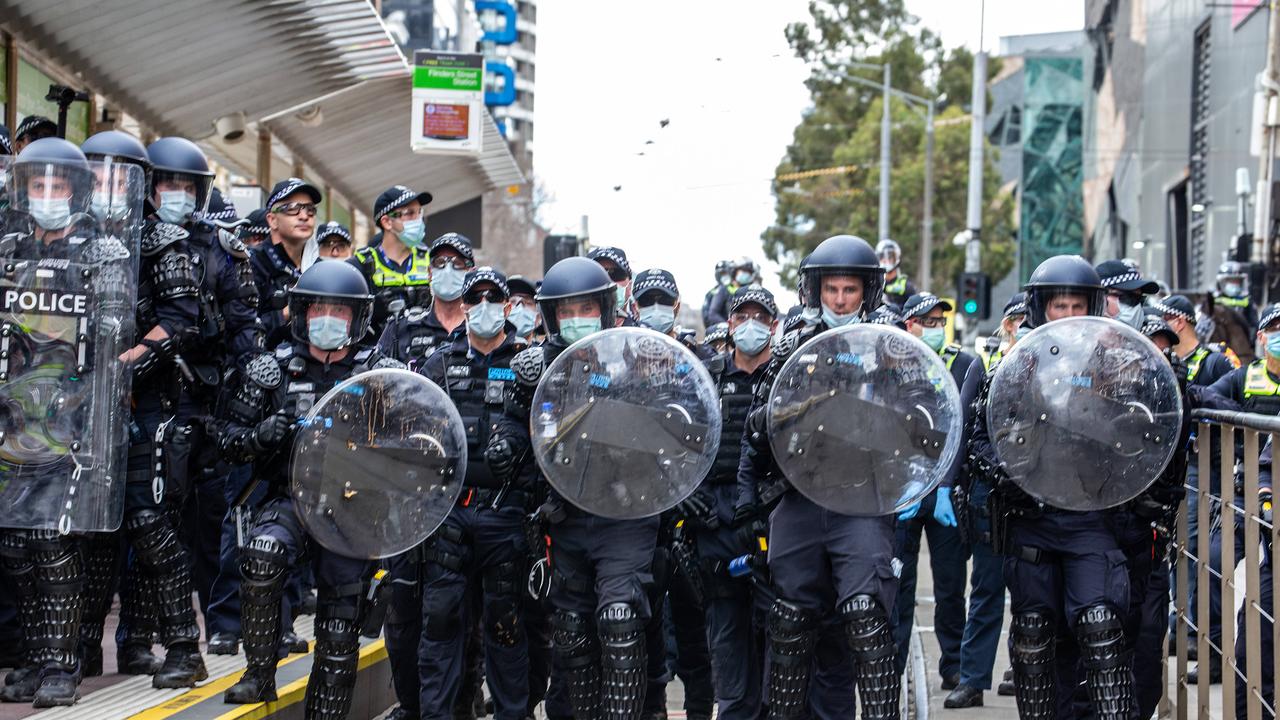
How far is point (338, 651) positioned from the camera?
283 inches

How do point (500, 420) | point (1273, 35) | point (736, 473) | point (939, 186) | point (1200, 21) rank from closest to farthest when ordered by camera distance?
point (500, 420) < point (736, 473) < point (1273, 35) < point (1200, 21) < point (939, 186)

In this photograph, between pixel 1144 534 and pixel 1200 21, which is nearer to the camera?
pixel 1144 534

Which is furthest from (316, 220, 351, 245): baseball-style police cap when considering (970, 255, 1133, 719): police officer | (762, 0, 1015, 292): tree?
(762, 0, 1015, 292): tree

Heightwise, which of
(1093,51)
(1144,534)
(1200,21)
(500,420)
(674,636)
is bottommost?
(674,636)

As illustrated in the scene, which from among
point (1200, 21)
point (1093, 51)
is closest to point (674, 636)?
point (1200, 21)

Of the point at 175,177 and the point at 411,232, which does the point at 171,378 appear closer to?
the point at 175,177

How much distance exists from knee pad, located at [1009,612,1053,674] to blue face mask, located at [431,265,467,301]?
10.2ft

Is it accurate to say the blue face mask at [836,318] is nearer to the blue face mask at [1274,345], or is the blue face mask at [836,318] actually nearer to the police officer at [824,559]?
the police officer at [824,559]

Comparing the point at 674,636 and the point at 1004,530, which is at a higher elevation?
the point at 1004,530

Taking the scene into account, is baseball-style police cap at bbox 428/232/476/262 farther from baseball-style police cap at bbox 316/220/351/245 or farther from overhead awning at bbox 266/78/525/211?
overhead awning at bbox 266/78/525/211

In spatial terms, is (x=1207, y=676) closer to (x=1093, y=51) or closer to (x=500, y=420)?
(x=500, y=420)

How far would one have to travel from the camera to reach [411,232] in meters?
9.83

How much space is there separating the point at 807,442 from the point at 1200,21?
30768 millimetres

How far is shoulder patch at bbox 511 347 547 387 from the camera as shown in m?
7.36
